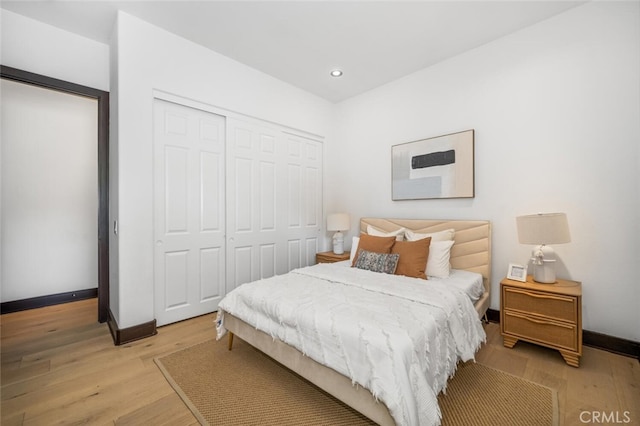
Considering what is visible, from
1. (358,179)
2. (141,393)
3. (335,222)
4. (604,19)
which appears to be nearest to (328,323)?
(141,393)

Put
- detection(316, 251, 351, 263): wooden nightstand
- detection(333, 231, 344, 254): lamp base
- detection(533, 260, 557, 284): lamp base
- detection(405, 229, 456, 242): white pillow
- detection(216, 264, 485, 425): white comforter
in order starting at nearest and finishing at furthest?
detection(216, 264, 485, 425): white comforter < detection(533, 260, 557, 284): lamp base < detection(405, 229, 456, 242): white pillow < detection(316, 251, 351, 263): wooden nightstand < detection(333, 231, 344, 254): lamp base

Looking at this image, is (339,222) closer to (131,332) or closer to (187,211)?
(187,211)

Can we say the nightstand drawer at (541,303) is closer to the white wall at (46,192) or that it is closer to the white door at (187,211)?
the white door at (187,211)

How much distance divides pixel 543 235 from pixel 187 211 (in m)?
3.34

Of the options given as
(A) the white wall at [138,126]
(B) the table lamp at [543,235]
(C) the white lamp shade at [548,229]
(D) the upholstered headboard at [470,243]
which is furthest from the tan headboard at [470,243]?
(A) the white wall at [138,126]

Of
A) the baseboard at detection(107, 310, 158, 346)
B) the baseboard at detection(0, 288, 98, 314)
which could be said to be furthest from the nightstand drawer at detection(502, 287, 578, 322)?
the baseboard at detection(0, 288, 98, 314)

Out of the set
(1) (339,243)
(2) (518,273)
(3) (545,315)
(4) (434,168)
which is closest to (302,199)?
(1) (339,243)

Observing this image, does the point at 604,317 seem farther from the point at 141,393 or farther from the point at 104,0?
the point at 104,0

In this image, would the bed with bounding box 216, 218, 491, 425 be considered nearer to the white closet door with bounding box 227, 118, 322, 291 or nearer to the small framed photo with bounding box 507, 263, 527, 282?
the small framed photo with bounding box 507, 263, 527, 282

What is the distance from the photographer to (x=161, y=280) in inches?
109

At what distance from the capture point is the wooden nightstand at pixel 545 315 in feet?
6.73

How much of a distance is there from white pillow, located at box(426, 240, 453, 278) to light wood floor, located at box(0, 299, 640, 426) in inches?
27.8

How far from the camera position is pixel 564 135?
98.7 inches

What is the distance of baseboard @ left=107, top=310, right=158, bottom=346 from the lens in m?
2.43
